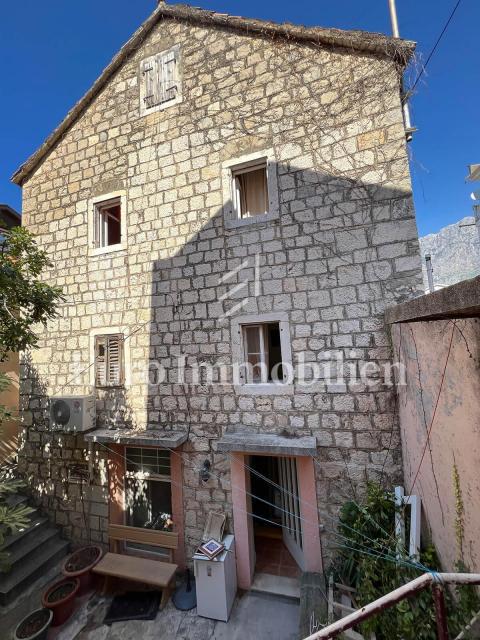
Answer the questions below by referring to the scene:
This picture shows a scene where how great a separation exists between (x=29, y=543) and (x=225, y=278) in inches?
221

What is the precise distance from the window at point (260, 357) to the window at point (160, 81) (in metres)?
4.31

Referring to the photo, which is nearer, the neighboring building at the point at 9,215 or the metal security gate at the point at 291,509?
the metal security gate at the point at 291,509

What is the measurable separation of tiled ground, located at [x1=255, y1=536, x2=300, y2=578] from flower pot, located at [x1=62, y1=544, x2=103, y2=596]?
8.55 feet

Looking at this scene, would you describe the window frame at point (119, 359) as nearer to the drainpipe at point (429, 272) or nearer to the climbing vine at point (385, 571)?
the climbing vine at point (385, 571)

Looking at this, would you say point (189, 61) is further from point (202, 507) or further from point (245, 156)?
point (202, 507)

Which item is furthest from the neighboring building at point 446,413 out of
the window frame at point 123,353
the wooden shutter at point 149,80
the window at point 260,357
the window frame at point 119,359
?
the wooden shutter at point 149,80

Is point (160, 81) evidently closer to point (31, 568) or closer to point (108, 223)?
point (108, 223)

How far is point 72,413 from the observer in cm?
503

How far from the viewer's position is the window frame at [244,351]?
4.29 metres

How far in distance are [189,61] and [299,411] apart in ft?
20.2

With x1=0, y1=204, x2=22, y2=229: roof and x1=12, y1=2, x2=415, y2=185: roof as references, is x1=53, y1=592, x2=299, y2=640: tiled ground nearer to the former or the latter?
x1=12, y1=2, x2=415, y2=185: roof

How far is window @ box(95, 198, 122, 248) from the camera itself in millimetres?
5789

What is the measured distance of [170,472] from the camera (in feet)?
16.5

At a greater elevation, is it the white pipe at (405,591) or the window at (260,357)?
the window at (260,357)
